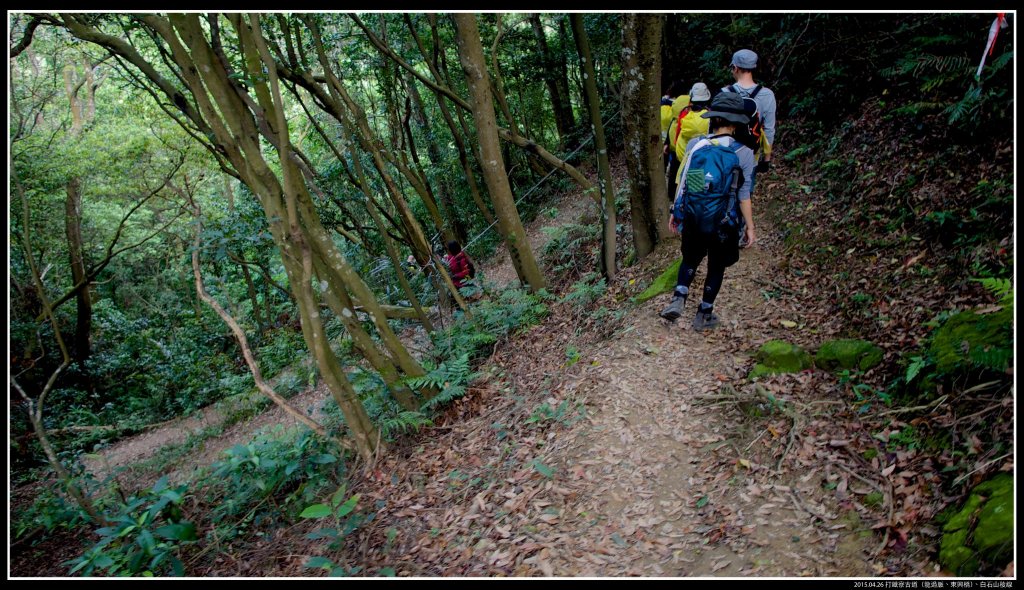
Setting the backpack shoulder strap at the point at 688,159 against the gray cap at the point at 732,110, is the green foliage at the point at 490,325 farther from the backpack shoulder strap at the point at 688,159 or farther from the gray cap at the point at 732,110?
the gray cap at the point at 732,110

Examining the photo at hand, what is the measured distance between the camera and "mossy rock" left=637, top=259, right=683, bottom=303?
6102 millimetres

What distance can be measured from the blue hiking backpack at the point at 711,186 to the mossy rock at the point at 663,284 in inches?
57.7

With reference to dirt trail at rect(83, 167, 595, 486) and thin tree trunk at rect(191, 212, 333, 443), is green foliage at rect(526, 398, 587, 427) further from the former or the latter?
dirt trail at rect(83, 167, 595, 486)

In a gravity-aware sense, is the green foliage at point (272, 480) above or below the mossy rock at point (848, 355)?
below

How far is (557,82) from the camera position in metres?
16.4

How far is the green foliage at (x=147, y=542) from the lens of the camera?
434 cm

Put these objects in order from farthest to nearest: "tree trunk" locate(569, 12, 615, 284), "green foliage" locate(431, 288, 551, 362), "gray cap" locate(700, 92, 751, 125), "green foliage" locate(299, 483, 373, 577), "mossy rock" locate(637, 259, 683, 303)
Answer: "green foliage" locate(431, 288, 551, 362) < "tree trunk" locate(569, 12, 615, 284) < "mossy rock" locate(637, 259, 683, 303) < "gray cap" locate(700, 92, 751, 125) < "green foliage" locate(299, 483, 373, 577)

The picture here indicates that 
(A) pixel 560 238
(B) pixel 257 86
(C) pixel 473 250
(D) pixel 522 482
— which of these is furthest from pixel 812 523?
(C) pixel 473 250

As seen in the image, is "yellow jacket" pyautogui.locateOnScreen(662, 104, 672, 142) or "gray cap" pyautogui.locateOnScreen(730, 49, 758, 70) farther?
"yellow jacket" pyautogui.locateOnScreen(662, 104, 672, 142)

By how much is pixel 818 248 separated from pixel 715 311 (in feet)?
5.12

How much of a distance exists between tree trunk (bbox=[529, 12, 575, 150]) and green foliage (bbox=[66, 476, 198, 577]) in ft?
42.5

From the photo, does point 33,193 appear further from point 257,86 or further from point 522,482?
point 522,482

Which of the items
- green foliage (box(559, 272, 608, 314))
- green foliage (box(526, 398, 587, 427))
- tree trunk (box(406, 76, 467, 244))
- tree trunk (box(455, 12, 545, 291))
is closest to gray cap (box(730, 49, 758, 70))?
tree trunk (box(455, 12, 545, 291))

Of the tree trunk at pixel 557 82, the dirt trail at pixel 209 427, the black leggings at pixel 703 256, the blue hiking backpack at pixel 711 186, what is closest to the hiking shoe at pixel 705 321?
the black leggings at pixel 703 256
